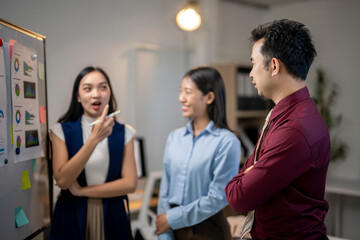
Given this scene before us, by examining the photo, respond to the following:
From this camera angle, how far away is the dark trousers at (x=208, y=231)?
1.70 m

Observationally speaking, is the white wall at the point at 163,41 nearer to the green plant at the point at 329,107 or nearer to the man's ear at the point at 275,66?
the green plant at the point at 329,107

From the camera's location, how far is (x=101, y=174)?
1.71 meters

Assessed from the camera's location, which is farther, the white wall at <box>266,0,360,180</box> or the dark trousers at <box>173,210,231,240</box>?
the white wall at <box>266,0,360,180</box>

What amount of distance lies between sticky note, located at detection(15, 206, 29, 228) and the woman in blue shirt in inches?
23.9

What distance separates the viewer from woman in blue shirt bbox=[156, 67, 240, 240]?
167 centimetres

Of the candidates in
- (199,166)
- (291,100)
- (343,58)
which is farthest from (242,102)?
(291,100)

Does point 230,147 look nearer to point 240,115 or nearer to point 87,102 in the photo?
point 87,102

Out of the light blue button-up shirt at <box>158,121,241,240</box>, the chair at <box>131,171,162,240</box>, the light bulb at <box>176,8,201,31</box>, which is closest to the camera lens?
the light blue button-up shirt at <box>158,121,241,240</box>

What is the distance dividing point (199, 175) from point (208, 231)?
268mm

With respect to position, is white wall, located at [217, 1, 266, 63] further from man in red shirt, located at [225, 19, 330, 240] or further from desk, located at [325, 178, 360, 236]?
man in red shirt, located at [225, 19, 330, 240]

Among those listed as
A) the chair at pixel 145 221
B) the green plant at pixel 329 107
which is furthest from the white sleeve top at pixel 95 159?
the green plant at pixel 329 107

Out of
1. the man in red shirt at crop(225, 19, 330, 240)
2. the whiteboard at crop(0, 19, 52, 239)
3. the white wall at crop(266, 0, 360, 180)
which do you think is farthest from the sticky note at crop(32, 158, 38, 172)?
the white wall at crop(266, 0, 360, 180)

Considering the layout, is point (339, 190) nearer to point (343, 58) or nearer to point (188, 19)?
point (343, 58)

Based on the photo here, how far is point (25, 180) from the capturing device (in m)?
1.63
